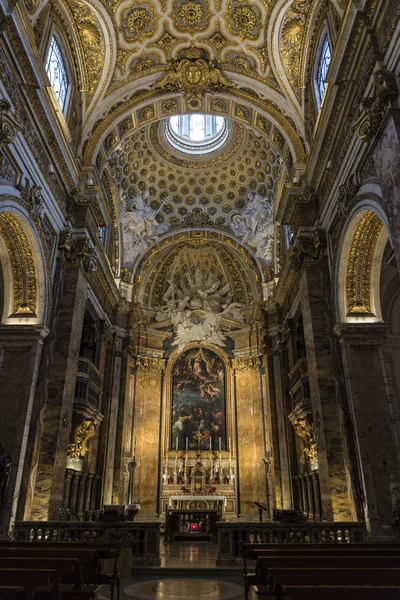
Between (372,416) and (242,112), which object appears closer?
(372,416)

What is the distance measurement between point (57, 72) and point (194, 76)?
4.79m

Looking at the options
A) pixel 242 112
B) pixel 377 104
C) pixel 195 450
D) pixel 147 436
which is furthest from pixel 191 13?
pixel 195 450

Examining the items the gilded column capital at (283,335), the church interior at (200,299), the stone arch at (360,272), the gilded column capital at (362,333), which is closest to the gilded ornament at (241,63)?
the church interior at (200,299)

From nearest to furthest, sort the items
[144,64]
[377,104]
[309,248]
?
[377,104]
[309,248]
[144,64]

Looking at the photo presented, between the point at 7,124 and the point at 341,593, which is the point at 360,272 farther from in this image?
the point at 341,593

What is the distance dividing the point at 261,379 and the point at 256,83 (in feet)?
42.3

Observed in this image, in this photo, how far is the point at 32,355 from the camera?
11.9m

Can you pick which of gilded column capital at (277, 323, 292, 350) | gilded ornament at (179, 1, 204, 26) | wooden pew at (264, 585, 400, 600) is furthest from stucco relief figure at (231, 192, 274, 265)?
wooden pew at (264, 585, 400, 600)

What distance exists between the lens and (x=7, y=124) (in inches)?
381

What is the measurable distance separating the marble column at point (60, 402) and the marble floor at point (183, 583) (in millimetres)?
3149

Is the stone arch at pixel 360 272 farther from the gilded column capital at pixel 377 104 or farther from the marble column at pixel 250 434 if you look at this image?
the marble column at pixel 250 434

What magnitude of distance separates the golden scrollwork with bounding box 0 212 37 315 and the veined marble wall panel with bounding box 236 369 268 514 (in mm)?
12889

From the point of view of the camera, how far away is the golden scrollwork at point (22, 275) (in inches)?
475

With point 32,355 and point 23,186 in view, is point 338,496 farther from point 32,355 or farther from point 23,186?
point 23,186
